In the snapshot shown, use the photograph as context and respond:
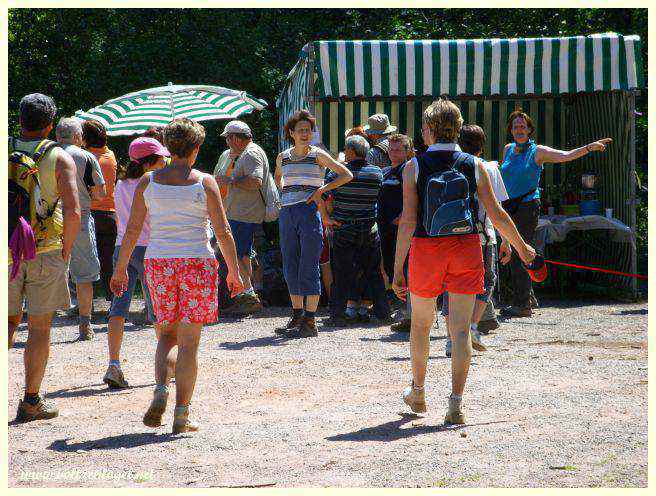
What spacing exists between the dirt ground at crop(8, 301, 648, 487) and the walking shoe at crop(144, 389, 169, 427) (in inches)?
2.8

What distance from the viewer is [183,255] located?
5.47 metres

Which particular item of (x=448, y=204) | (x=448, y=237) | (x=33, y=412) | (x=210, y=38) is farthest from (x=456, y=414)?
(x=210, y=38)

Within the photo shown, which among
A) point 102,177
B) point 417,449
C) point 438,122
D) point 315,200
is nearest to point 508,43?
point 315,200

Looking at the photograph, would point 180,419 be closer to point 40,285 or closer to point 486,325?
point 40,285

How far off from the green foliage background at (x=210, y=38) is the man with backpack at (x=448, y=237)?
15466 mm

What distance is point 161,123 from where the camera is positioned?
1210 cm

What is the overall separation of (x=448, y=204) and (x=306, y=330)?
3895 millimetres

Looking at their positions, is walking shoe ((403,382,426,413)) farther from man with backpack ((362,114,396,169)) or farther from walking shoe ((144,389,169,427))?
man with backpack ((362,114,396,169))

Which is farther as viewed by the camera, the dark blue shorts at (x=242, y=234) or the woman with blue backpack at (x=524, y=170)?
the dark blue shorts at (x=242, y=234)

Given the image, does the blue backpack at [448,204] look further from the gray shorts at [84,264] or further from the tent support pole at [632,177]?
the tent support pole at [632,177]

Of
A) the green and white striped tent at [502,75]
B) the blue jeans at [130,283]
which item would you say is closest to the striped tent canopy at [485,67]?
the green and white striped tent at [502,75]

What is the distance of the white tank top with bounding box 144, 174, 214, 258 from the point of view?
5449 millimetres

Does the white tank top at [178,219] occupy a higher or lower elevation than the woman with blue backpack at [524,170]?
lower

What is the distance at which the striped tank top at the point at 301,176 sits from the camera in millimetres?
9062
